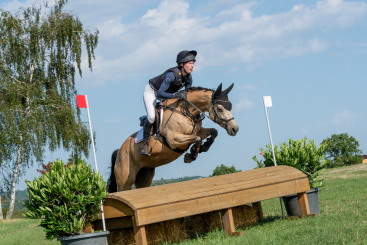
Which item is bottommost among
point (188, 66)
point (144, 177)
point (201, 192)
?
point (201, 192)

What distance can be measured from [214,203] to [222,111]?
1094 mm

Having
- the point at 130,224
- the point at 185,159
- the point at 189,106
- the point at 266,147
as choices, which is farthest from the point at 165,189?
the point at 266,147

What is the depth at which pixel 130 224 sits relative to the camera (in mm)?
3727

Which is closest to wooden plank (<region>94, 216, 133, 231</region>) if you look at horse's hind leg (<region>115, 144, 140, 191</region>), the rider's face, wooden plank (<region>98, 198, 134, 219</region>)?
wooden plank (<region>98, 198, 134, 219</region>)

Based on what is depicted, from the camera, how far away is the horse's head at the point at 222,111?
414 centimetres

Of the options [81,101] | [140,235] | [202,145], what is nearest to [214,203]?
[140,235]

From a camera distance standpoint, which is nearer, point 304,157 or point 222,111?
point 222,111

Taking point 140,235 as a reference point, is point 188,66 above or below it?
above

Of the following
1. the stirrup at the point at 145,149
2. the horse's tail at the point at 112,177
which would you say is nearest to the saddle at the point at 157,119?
the stirrup at the point at 145,149

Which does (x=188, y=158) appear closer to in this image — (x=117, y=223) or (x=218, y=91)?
(x=218, y=91)

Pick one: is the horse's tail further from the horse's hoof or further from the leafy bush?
the leafy bush

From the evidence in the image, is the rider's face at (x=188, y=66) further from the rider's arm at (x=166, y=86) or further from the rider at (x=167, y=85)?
the rider's arm at (x=166, y=86)

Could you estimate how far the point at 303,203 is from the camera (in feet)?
14.8

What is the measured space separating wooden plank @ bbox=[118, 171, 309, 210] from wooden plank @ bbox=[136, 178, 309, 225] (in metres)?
0.04
